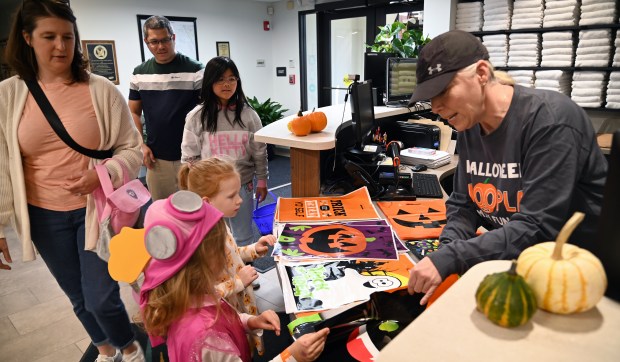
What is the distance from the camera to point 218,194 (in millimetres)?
1462

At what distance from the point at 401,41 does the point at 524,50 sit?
129 cm

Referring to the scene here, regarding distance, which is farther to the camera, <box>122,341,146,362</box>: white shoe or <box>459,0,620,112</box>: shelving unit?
<box>459,0,620,112</box>: shelving unit

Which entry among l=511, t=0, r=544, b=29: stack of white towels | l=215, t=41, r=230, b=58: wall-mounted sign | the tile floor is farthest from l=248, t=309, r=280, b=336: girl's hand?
l=215, t=41, r=230, b=58: wall-mounted sign

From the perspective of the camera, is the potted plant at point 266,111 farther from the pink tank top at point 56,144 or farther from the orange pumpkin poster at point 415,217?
the pink tank top at point 56,144

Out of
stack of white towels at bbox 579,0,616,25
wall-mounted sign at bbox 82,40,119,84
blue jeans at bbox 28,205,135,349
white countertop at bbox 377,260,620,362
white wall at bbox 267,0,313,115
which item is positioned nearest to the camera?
white countertop at bbox 377,260,620,362

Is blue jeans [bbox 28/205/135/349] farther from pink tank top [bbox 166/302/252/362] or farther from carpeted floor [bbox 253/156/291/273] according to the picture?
carpeted floor [bbox 253/156/291/273]

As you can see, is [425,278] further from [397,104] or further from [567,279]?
[397,104]

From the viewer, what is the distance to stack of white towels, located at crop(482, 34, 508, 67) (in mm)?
4371

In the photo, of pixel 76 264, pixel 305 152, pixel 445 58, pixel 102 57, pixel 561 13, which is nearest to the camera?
pixel 445 58

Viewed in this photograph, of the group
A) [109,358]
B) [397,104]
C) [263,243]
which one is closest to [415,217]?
[263,243]

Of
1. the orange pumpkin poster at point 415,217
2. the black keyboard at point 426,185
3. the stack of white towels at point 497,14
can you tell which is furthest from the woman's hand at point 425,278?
the stack of white towels at point 497,14

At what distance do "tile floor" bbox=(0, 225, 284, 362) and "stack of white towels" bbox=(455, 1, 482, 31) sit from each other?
11.6 feet

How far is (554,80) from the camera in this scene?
13.4ft

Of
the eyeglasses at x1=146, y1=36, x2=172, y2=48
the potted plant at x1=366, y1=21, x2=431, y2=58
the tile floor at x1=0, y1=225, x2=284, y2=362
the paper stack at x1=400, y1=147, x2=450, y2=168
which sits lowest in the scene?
the tile floor at x1=0, y1=225, x2=284, y2=362
